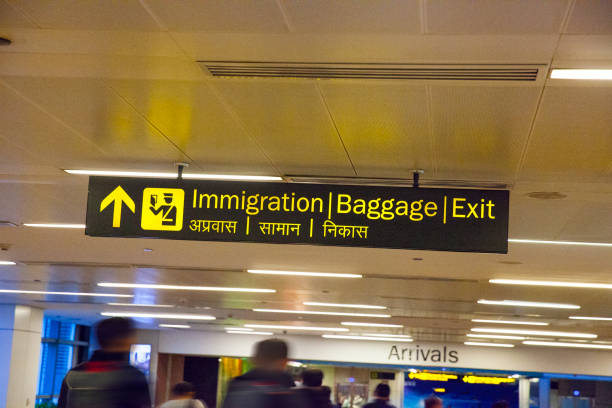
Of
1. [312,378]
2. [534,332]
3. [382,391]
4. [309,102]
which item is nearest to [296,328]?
[534,332]

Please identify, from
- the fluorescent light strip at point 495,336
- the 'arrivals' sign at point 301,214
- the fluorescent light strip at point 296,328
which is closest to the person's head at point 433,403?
the 'arrivals' sign at point 301,214

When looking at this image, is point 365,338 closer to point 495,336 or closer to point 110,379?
point 495,336

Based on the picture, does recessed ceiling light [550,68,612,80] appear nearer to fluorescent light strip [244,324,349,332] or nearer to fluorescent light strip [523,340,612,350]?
fluorescent light strip [244,324,349,332]

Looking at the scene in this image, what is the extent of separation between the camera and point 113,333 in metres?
3.76

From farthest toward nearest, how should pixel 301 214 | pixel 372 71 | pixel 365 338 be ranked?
1. pixel 365 338
2. pixel 301 214
3. pixel 372 71

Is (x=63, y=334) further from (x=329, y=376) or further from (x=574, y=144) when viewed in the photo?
(x=574, y=144)

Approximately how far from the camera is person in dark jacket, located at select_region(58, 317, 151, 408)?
3.62m

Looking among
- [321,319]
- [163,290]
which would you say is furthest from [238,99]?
[321,319]

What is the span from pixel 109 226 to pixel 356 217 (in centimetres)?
158

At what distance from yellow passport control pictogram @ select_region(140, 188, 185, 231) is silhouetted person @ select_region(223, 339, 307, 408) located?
1554mm

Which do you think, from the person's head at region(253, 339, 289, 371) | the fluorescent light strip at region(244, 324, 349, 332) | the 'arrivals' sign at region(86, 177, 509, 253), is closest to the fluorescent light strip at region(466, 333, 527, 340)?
the fluorescent light strip at region(244, 324, 349, 332)

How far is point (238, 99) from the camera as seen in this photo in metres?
4.66

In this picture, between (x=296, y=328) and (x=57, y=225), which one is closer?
(x=57, y=225)

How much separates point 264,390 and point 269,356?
25 centimetres
